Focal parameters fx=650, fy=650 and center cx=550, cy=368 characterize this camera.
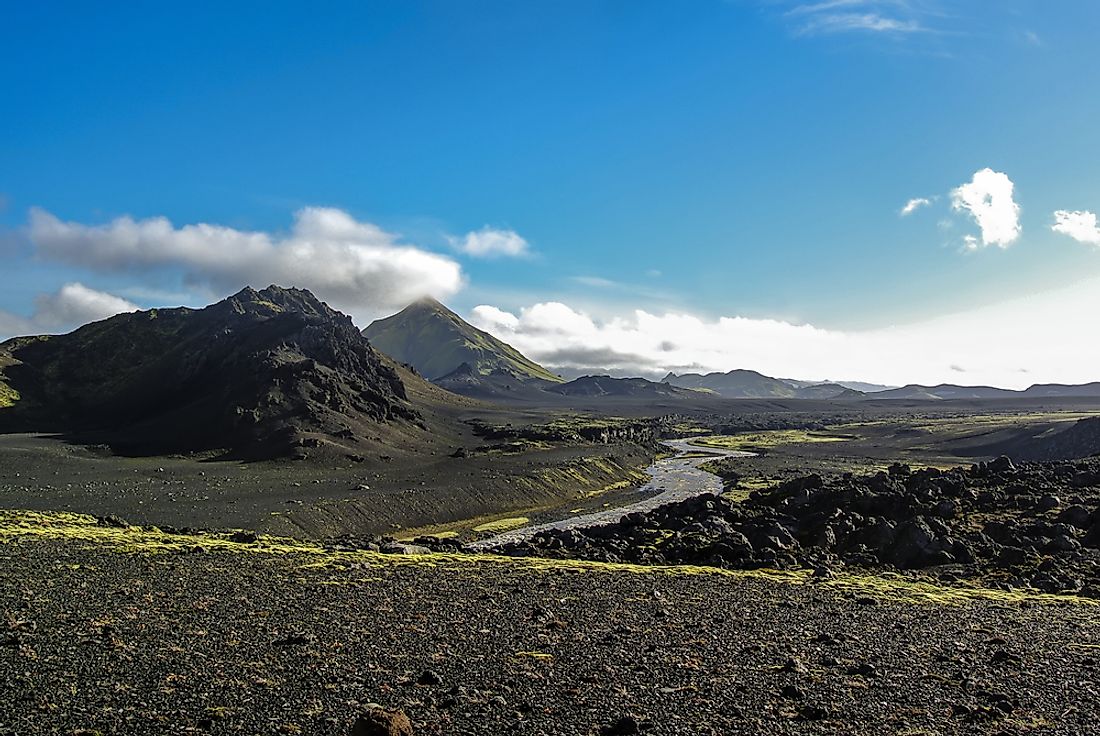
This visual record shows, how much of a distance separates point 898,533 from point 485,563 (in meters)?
27.7

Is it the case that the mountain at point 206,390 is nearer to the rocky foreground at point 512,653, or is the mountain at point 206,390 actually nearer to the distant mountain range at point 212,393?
the distant mountain range at point 212,393

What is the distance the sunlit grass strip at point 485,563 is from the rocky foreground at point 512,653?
0.54 m

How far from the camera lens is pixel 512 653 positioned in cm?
2012

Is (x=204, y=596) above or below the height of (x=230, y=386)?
below

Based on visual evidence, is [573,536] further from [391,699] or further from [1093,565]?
[391,699]

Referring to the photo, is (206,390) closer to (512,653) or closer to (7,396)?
(7,396)

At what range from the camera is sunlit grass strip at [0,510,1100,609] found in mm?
30922

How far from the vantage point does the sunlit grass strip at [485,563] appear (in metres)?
30.9

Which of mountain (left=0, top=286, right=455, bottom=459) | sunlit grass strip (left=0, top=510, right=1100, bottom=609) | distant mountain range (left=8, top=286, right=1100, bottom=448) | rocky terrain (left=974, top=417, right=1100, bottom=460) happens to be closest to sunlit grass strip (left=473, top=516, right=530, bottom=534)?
sunlit grass strip (left=0, top=510, right=1100, bottom=609)

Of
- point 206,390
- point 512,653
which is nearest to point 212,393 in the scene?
point 206,390

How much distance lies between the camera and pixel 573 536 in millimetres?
50375

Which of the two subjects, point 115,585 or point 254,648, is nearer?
point 254,648

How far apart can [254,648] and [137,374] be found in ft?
608

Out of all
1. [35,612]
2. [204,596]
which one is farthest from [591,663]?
[35,612]
